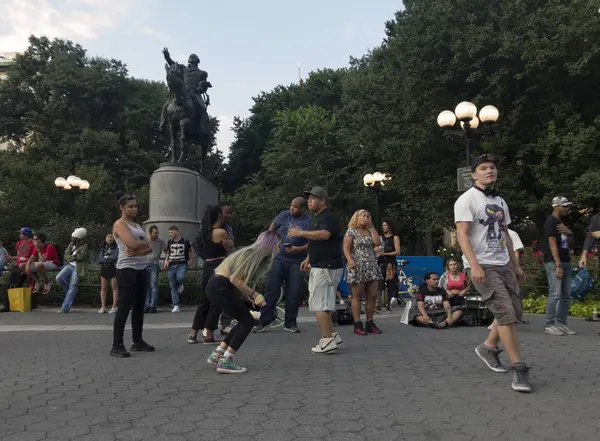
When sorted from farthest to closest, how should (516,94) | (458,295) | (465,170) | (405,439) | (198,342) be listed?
(516,94)
(465,170)
(458,295)
(198,342)
(405,439)

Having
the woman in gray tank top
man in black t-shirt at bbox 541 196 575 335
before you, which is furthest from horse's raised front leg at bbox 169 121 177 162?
man in black t-shirt at bbox 541 196 575 335

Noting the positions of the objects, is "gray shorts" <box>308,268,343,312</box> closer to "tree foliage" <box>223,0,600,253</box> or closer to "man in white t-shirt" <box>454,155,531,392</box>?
"man in white t-shirt" <box>454,155,531,392</box>

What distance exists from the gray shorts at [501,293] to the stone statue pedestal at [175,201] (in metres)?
12.2

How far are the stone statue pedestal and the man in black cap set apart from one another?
9953mm

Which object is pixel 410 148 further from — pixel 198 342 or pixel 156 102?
pixel 156 102

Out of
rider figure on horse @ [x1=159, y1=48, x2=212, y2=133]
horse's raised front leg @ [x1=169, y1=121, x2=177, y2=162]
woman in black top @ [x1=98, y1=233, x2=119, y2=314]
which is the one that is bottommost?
woman in black top @ [x1=98, y1=233, x2=119, y2=314]

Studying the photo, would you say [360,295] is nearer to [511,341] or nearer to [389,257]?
[511,341]

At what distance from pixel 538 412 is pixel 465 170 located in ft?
26.4

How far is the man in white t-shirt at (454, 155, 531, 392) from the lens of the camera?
14.7 ft

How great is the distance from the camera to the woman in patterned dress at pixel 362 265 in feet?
24.7

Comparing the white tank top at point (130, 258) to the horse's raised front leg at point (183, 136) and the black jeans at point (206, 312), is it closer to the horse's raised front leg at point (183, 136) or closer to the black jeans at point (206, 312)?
the black jeans at point (206, 312)

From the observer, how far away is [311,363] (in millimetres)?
5641

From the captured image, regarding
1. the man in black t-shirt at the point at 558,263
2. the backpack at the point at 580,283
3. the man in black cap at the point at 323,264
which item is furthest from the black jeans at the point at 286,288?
the backpack at the point at 580,283

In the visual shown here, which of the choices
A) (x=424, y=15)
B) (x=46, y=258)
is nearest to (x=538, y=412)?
(x=46, y=258)
